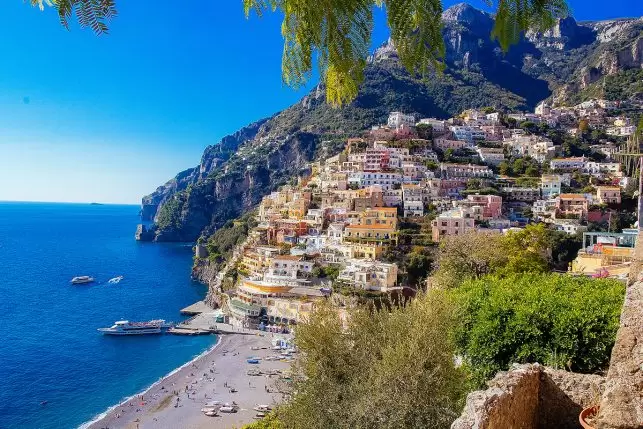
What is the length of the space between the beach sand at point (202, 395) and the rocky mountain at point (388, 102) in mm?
54415

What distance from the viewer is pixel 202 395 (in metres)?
25.7

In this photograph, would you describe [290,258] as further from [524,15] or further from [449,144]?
[524,15]

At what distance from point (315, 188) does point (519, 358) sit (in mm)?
51450

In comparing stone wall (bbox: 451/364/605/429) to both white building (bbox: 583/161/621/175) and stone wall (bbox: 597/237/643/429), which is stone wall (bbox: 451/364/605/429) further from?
white building (bbox: 583/161/621/175)

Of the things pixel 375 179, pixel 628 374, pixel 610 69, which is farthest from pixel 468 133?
pixel 628 374

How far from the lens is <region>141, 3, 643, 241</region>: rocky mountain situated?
9150cm

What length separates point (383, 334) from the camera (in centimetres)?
1027

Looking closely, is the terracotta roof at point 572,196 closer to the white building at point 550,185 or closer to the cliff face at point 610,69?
the white building at point 550,185

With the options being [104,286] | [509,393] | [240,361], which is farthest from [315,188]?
[509,393]

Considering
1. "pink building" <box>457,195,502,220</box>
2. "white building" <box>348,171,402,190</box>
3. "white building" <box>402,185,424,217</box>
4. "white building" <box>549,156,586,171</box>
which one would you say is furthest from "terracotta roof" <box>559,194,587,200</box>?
"white building" <box>348,171,402,190</box>

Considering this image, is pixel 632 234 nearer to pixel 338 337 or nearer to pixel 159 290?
pixel 338 337

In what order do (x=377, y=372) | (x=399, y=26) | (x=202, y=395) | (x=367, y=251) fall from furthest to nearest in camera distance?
(x=367, y=251)
(x=202, y=395)
(x=377, y=372)
(x=399, y=26)

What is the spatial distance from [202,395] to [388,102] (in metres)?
81.3

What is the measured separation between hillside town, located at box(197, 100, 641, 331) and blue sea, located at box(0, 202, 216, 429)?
24.6ft
